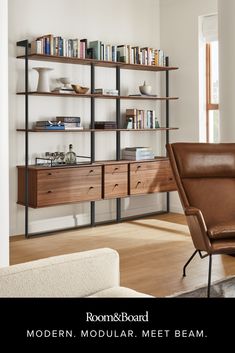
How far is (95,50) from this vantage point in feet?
19.4

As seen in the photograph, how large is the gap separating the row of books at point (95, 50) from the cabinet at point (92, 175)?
66 mm

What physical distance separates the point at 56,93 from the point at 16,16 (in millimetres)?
933

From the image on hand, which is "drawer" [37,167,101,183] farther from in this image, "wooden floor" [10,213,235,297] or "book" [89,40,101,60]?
"book" [89,40,101,60]

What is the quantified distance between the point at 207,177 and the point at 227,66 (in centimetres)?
143

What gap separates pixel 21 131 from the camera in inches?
220

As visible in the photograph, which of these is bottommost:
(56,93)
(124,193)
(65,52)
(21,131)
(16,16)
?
(124,193)

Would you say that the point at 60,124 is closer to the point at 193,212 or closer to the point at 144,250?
the point at 144,250

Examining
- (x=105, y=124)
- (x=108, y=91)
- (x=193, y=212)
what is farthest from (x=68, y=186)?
(x=193, y=212)

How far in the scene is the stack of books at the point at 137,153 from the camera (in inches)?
249

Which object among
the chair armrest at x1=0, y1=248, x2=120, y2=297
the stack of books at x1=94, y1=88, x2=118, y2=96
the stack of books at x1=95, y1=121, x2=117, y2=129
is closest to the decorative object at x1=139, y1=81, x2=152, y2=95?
the stack of books at x1=94, y1=88, x2=118, y2=96

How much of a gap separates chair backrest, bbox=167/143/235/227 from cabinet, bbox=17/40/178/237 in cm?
176

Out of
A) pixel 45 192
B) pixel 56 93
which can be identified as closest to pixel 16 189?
pixel 45 192
